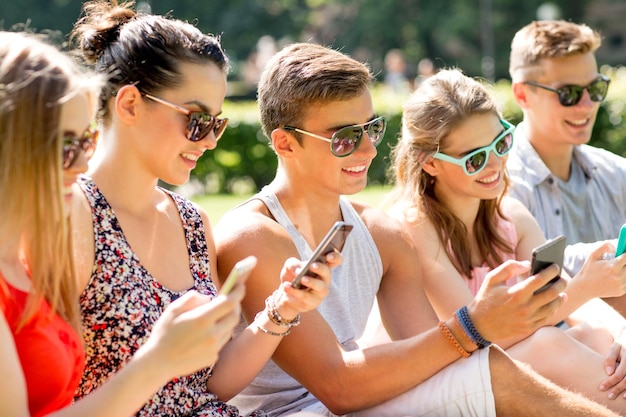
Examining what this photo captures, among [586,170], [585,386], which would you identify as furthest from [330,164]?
[586,170]

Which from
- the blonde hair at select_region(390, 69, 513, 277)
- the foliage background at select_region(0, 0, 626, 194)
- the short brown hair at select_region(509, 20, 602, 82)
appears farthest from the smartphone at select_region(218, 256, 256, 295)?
the foliage background at select_region(0, 0, 626, 194)

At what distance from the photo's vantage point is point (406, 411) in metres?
3.31

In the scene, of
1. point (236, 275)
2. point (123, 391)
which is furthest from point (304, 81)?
point (123, 391)

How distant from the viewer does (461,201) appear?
4.43 meters

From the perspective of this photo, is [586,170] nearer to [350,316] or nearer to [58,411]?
[350,316]

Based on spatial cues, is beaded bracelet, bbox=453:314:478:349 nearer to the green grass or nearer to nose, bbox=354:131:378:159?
nose, bbox=354:131:378:159

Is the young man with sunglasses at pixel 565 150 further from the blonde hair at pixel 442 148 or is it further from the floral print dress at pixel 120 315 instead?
the floral print dress at pixel 120 315

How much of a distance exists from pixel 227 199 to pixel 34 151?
11315 mm

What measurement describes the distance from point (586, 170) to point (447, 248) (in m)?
1.73

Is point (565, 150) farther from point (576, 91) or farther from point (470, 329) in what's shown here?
point (470, 329)

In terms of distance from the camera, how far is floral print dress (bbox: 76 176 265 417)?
2.86 metres

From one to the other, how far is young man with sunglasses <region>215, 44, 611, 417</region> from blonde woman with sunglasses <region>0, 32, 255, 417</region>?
0.81m

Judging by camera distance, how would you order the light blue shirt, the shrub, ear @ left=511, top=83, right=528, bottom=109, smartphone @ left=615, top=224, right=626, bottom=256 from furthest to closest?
the shrub → ear @ left=511, top=83, right=528, bottom=109 → the light blue shirt → smartphone @ left=615, top=224, right=626, bottom=256

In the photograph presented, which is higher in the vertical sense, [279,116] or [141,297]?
[279,116]
